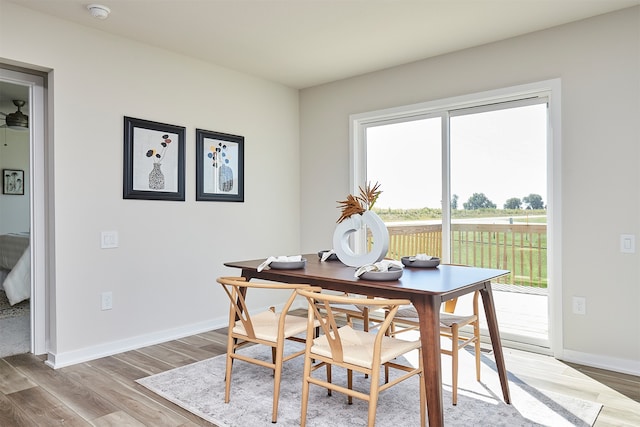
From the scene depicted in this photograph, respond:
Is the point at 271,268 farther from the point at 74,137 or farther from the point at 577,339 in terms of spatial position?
the point at 577,339

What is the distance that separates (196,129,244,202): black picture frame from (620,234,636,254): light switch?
10.4 feet

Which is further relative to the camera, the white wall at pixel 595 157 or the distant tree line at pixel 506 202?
the distant tree line at pixel 506 202

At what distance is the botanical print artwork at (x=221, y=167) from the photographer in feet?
13.5

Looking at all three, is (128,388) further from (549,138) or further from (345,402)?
(549,138)

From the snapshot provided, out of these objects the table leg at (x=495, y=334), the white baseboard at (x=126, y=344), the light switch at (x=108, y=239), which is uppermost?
the light switch at (x=108, y=239)

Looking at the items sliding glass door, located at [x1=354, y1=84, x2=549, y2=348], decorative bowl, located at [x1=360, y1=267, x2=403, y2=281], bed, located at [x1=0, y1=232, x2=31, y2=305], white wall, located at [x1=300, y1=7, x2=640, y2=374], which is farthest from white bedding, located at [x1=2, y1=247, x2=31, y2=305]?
white wall, located at [x1=300, y1=7, x2=640, y2=374]

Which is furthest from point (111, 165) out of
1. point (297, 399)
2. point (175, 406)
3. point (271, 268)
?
point (297, 399)

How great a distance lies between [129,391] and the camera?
8.85ft

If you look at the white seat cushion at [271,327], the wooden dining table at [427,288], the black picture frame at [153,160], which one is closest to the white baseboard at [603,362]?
the wooden dining table at [427,288]

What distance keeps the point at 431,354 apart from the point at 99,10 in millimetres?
2927

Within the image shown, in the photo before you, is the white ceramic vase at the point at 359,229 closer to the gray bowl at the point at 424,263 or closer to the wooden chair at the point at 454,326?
the gray bowl at the point at 424,263

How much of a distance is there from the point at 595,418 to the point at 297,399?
158cm

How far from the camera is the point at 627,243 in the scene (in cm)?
303

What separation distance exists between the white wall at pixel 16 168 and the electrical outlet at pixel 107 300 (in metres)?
0.73
